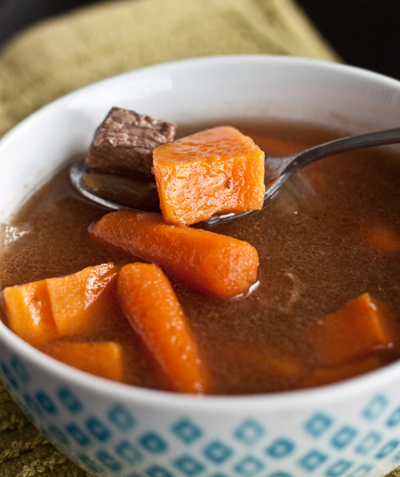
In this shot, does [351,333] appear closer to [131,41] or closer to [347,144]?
[347,144]

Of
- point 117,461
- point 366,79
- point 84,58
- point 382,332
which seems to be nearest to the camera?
point 117,461

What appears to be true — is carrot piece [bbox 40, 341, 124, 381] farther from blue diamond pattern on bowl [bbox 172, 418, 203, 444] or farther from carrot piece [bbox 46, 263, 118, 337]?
blue diamond pattern on bowl [bbox 172, 418, 203, 444]

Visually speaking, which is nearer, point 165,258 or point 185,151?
point 165,258

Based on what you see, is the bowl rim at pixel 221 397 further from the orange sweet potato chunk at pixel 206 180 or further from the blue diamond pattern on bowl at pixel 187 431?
the orange sweet potato chunk at pixel 206 180

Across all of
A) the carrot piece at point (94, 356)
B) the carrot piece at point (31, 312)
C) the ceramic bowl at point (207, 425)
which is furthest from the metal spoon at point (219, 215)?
the ceramic bowl at point (207, 425)

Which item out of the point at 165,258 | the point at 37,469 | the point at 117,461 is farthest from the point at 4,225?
the point at 117,461

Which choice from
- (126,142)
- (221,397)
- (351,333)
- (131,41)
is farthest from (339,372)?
(131,41)

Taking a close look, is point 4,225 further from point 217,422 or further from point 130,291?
point 217,422

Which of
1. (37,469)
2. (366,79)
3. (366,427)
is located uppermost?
(366,79)
